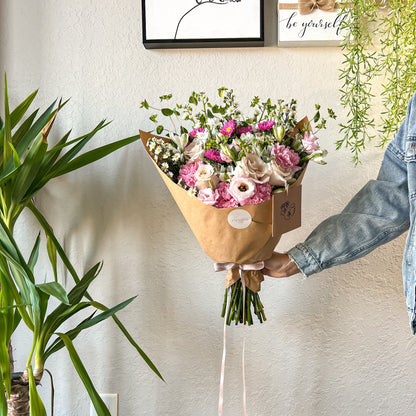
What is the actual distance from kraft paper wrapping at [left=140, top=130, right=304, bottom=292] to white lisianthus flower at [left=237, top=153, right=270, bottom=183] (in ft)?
0.20

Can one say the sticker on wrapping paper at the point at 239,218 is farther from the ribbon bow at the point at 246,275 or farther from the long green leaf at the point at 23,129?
the long green leaf at the point at 23,129

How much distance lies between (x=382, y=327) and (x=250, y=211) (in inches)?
30.5

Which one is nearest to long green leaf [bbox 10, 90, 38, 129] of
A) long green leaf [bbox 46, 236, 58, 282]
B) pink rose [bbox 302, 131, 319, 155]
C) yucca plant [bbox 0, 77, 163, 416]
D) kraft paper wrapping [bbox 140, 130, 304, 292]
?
yucca plant [bbox 0, 77, 163, 416]

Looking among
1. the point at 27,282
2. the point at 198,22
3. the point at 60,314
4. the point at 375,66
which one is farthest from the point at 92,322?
the point at 375,66

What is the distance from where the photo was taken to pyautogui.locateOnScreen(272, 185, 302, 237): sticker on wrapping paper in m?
1.25

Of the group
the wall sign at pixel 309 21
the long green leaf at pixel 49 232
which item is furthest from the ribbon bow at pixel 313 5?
the long green leaf at pixel 49 232

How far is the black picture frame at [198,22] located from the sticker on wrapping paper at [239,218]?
2.20ft

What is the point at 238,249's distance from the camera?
1.32m

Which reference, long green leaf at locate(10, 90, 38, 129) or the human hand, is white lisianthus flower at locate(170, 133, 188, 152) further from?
long green leaf at locate(10, 90, 38, 129)

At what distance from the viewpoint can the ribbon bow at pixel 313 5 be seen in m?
1.62

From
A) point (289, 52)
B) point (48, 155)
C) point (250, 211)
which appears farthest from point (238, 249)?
point (289, 52)

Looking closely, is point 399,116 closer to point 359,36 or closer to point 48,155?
point 359,36

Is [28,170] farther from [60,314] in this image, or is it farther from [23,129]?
[60,314]

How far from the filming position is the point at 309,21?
5.35 ft
